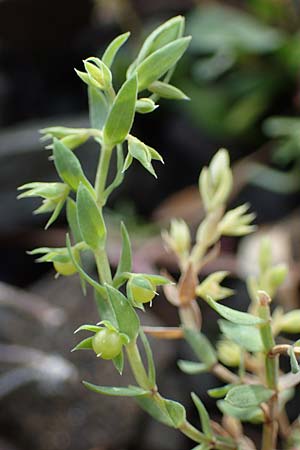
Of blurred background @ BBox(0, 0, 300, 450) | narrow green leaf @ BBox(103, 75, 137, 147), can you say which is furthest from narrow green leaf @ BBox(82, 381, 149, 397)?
blurred background @ BBox(0, 0, 300, 450)

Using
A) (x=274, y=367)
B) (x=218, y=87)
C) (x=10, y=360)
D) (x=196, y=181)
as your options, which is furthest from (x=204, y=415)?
(x=218, y=87)

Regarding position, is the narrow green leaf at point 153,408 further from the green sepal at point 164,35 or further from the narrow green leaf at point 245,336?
the green sepal at point 164,35

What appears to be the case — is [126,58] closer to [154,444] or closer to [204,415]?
[154,444]

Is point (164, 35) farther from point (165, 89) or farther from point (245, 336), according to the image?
point (245, 336)

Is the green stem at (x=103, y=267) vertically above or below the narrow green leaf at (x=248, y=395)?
above

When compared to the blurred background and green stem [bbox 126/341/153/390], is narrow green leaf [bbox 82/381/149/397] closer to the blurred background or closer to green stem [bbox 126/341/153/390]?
green stem [bbox 126/341/153/390]

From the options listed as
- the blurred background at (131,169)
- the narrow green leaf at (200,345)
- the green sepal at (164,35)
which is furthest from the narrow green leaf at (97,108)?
the blurred background at (131,169)

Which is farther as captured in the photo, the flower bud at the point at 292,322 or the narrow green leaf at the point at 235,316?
the flower bud at the point at 292,322

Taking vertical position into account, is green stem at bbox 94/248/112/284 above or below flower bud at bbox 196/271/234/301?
above
